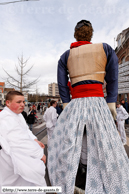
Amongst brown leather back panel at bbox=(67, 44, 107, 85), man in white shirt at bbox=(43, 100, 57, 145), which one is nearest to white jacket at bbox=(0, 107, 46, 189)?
brown leather back panel at bbox=(67, 44, 107, 85)

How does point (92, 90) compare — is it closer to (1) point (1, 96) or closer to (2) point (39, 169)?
(2) point (39, 169)

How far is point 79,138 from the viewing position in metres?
1.43

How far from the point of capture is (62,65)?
1.84m

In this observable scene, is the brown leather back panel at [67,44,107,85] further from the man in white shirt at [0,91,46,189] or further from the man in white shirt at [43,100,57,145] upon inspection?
the man in white shirt at [43,100,57,145]

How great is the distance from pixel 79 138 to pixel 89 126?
0.18m

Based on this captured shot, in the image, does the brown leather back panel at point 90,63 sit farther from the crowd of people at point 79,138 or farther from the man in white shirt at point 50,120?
the man in white shirt at point 50,120

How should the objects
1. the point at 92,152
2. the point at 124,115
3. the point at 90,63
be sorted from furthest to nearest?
the point at 124,115 < the point at 90,63 < the point at 92,152

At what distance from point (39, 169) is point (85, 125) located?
0.68m

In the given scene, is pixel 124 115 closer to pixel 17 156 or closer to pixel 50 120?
pixel 50 120

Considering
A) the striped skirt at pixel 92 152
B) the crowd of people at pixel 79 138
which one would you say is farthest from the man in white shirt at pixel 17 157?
the striped skirt at pixel 92 152

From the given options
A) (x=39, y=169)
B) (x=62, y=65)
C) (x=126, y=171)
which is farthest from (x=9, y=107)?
(x=126, y=171)

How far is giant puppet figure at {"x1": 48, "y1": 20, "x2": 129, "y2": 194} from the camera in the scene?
4.21 ft

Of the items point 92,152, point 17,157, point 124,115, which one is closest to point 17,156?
point 17,157

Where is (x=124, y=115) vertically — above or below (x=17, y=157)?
below
